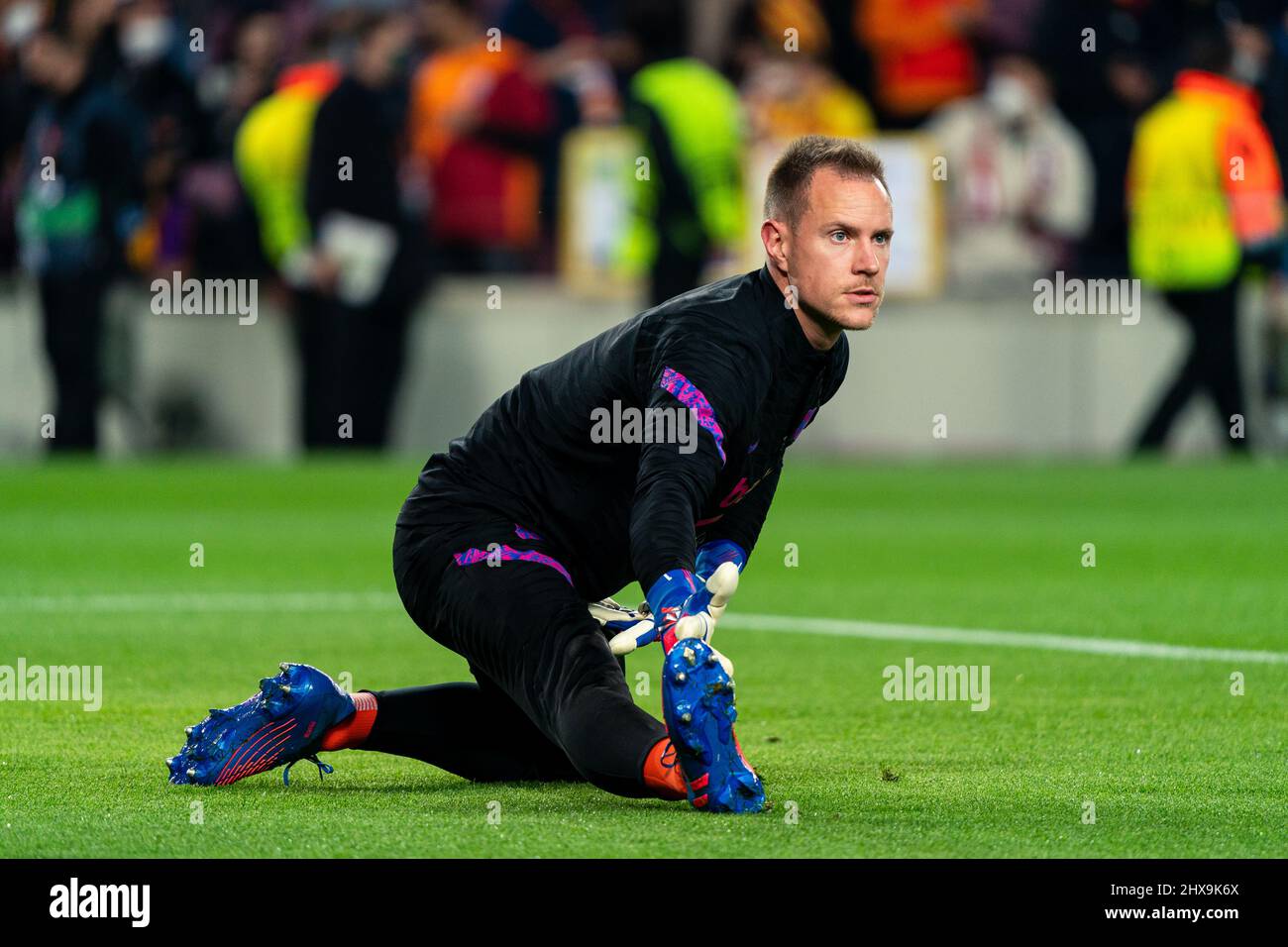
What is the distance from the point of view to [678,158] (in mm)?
17234

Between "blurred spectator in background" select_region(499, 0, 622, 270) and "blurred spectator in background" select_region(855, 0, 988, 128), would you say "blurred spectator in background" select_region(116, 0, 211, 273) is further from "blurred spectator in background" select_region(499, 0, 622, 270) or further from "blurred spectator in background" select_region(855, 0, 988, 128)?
"blurred spectator in background" select_region(855, 0, 988, 128)

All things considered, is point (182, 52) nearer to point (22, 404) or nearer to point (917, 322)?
point (22, 404)

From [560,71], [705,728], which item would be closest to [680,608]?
[705,728]

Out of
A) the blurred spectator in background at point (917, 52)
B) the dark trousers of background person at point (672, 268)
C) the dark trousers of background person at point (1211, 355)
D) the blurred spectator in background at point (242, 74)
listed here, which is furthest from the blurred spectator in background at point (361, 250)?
the dark trousers of background person at point (1211, 355)

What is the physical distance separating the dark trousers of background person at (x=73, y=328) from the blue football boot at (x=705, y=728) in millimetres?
14160

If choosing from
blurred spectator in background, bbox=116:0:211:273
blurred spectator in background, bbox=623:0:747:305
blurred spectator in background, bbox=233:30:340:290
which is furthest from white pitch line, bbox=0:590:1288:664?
blurred spectator in background, bbox=116:0:211:273

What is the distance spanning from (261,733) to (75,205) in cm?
1356

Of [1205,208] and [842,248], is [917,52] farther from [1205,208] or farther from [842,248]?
[842,248]

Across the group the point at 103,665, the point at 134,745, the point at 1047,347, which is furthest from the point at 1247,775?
the point at 1047,347

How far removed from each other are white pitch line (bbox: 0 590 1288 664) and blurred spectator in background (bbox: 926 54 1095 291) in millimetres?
10026

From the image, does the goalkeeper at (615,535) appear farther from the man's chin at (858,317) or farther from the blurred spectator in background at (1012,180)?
the blurred spectator in background at (1012,180)

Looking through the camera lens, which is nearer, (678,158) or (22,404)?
(678,158)
